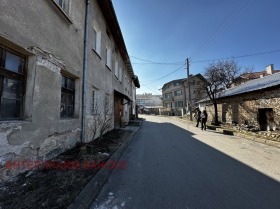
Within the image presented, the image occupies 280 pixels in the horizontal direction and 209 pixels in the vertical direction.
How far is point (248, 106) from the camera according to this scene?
1216 centimetres

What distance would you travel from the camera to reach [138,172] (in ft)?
12.7

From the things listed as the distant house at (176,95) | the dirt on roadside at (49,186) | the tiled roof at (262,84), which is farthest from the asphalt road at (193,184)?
the distant house at (176,95)

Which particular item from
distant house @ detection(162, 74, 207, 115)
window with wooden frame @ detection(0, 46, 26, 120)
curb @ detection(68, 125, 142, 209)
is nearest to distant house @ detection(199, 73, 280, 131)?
curb @ detection(68, 125, 142, 209)

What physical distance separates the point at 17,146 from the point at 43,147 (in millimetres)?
774

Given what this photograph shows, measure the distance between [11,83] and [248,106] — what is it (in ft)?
49.7

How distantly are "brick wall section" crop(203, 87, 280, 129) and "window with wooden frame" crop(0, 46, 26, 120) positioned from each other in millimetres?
13377

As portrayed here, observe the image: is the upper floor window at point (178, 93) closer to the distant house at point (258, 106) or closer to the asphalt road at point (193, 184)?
the distant house at point (258, 106)

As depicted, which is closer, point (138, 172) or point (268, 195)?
point (268, 195)

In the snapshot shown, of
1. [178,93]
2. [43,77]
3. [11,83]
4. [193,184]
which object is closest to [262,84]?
[193,184]

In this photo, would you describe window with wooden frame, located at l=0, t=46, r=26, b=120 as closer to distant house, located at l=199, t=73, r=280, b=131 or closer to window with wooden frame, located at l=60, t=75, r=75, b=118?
window with wooden frame, located at l=60, t=75, r=75, b=118

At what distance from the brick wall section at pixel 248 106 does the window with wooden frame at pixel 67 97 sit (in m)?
12.4

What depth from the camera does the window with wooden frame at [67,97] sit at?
15.7ft

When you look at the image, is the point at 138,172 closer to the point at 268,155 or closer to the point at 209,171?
the point at 209,171

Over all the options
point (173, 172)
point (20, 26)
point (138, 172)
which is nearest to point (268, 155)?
point (173, 172)
